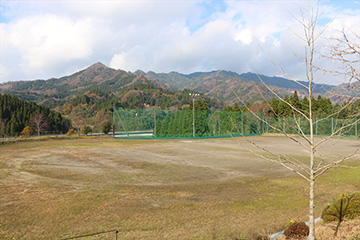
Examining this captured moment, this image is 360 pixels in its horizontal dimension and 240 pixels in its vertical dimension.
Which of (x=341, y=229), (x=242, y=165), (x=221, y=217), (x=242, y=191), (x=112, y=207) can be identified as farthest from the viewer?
(x=242, y=165)

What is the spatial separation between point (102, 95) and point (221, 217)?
636 ft

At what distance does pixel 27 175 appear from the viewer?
1148 cm

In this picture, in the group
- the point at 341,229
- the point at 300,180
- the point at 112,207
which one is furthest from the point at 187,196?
the point at 300,180

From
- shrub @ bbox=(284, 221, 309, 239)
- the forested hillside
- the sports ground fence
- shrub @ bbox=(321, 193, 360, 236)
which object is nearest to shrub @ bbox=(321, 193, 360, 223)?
shrub @ bbox=(321, 193, 360, 236)

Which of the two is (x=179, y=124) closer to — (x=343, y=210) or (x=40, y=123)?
(x=343, y=210)

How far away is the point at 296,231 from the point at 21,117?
273ft

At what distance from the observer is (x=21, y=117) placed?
72.9 metres

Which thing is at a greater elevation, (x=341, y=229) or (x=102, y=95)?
(x=102, y=95)

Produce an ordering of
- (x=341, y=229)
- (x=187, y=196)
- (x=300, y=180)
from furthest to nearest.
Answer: (x=300, y=180), (x=187, y=196), (x=341, y=229)

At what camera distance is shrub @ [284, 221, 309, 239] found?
492 centimetres

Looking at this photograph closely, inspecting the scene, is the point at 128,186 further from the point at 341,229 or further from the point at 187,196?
the point at 341,229

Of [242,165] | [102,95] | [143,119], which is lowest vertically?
[242,165]

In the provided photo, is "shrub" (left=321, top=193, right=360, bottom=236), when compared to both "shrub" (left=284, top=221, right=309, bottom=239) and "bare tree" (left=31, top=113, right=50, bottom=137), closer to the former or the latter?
"shrub" (left=284, top=221, right=309, bottom=239)

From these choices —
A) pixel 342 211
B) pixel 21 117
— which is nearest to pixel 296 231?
pixel 342 211
